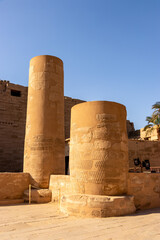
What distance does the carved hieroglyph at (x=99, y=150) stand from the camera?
5109 mm

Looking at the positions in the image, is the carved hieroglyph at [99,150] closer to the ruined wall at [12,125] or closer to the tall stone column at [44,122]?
the tall stone column at [44,122]

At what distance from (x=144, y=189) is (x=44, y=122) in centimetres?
417

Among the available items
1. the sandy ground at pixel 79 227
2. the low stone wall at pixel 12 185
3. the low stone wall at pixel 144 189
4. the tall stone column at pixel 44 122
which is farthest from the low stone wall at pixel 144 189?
the low stone wall at pixel 12 185

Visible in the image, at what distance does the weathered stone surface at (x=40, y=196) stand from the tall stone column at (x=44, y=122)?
1.42 feet

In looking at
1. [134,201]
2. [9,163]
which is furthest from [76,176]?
[9,163]

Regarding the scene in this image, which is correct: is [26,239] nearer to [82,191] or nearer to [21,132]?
[82,191]

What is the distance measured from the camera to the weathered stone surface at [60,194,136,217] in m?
4.63

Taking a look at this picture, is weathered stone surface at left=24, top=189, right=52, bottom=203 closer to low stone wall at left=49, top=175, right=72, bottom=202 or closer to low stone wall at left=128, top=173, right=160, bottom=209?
low stone wall at left=49, top=175, right=72, bottom=202

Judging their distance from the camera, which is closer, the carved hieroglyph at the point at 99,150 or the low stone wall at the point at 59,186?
the carved hieroglyph at the point at 99,150

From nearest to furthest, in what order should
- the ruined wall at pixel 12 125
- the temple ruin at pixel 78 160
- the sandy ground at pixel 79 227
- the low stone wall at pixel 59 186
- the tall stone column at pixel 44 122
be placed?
the sandy ground at pixel 79 227 → the temple ruin at pixel 78 160 → the low stone wall at pixel 59 186 → the tall stone column at pixel 44 122 → the ruined wall at pixel 12 125

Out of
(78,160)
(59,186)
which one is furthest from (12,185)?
(78,160)

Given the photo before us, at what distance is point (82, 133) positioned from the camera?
546 centimetres

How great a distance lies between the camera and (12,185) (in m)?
7.41

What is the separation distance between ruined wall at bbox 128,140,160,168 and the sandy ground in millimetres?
8489
